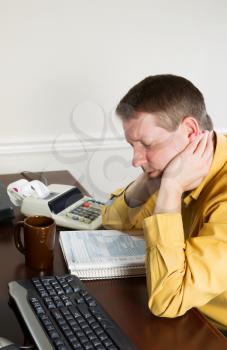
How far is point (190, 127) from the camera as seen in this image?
0.99 meters

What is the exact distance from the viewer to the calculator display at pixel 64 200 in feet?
4.08

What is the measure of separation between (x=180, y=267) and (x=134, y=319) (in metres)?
0.15

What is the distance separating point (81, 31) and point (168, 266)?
44.8 inches

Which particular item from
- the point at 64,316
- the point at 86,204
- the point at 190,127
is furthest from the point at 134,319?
the point at 86,204

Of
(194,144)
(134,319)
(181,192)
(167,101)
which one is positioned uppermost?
(167,101)

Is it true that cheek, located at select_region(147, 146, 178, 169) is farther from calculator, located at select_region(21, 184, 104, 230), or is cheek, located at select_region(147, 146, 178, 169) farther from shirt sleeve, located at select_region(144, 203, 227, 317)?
calculator, located at select_region(21, 184, 104, 230)

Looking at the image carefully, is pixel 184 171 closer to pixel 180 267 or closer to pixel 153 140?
pixel 153 140

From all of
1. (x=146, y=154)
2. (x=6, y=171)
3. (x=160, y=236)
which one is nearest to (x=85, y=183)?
(x=6, y=171)

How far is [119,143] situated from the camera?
1.88 m

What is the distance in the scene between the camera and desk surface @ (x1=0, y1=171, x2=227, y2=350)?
72 centimetres

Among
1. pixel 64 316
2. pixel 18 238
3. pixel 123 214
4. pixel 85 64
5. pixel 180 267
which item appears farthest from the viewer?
pixel 85 64

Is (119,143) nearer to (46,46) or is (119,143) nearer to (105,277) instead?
(46,46)

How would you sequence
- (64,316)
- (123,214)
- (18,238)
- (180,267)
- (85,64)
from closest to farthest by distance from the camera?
(64,316), (180,267), (18,238), (123,214), (85,64)

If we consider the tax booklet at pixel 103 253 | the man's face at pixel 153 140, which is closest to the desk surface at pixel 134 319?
the tax booklet at pixel 103 253
